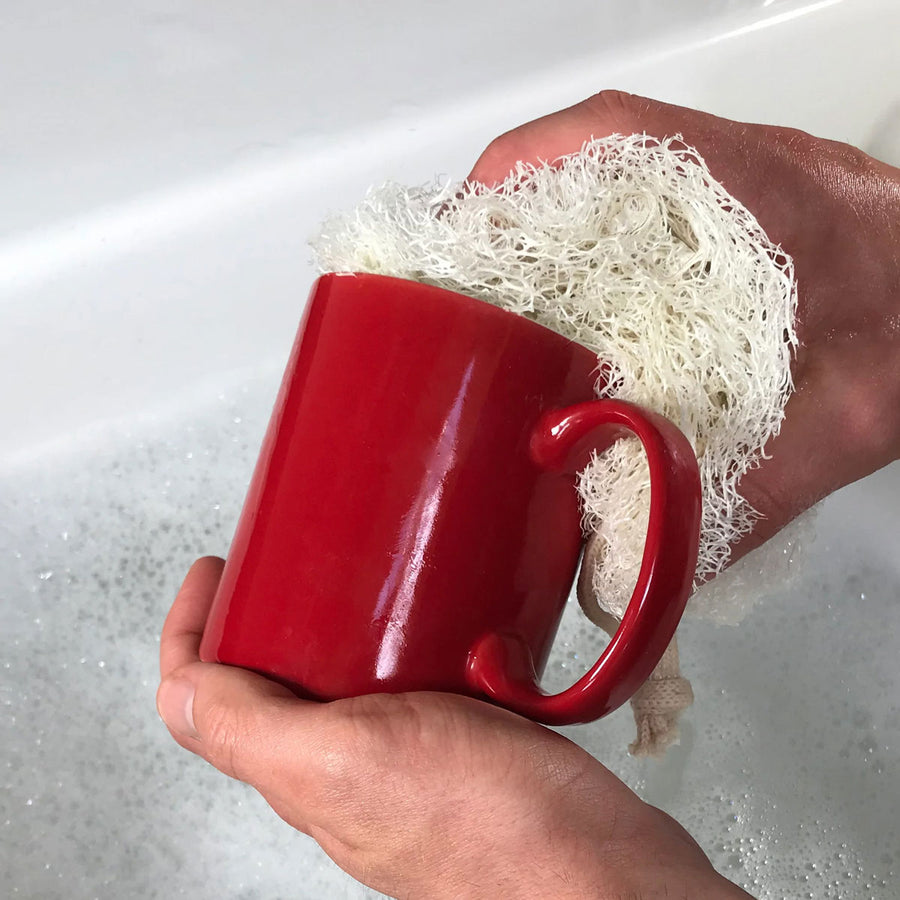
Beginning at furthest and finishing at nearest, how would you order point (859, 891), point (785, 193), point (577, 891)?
point (859, 891)
point (785, 193)
point (577, 891)

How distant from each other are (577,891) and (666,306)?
0.60 ft

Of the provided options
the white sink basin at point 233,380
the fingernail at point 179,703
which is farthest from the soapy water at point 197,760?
the fingernail at point 179,703

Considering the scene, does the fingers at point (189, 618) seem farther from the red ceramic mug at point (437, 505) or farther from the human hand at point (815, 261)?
the human hand at point (815, 261)

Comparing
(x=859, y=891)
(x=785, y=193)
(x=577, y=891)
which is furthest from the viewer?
(x=859, y=891)

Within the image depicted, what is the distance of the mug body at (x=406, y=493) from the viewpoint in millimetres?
259

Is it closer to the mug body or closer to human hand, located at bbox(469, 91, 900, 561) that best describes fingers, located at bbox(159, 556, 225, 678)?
the mug body

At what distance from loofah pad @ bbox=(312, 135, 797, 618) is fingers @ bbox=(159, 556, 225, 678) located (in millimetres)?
161

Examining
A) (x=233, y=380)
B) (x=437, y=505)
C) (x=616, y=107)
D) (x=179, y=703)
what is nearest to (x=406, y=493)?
(x=437, y=505)

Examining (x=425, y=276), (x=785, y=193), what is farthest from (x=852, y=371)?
(x=425, y=276)

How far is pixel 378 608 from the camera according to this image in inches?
10.4

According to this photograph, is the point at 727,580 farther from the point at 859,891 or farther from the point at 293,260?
the point at 293,260

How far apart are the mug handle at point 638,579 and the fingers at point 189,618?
5.1 inches

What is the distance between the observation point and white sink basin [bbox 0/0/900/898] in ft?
1.85

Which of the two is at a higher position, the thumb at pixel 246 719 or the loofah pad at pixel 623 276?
the loofah pad at pixel 623 276
